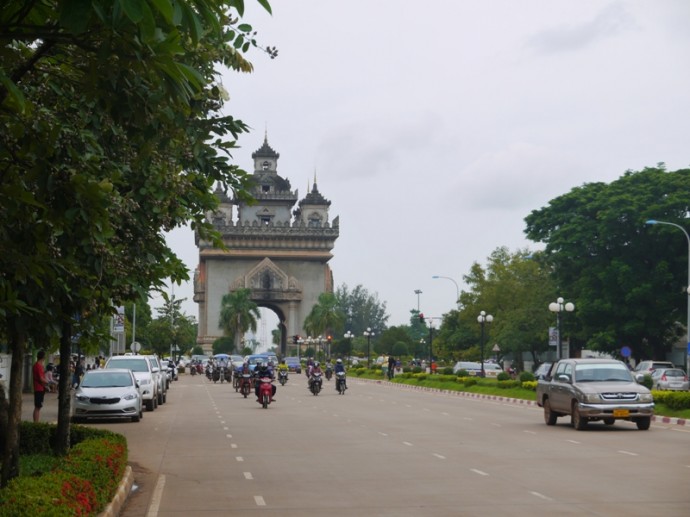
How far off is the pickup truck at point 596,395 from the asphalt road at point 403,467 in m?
0.42

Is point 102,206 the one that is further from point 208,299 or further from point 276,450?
point 208,299

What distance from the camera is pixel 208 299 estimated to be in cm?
12825

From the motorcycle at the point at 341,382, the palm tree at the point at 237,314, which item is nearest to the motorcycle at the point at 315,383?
the motorcycle at the point at 341,382

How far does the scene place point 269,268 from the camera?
127625mm

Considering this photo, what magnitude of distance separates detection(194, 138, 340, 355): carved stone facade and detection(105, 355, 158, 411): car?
287 ft

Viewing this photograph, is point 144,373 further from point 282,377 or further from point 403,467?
point 282,377

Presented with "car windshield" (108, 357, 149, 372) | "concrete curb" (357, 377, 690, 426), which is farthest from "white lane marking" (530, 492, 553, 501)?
"car windshield" (108, 357, 149, 372)

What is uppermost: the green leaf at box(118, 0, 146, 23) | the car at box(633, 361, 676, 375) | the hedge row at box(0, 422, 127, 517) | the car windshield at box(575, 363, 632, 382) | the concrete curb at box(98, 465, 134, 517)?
the green leaf at box(118, 0, 146, 23)

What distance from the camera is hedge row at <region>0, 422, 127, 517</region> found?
31.2 ft

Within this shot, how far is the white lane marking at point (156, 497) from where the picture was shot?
507 inches

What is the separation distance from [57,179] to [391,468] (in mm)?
10428

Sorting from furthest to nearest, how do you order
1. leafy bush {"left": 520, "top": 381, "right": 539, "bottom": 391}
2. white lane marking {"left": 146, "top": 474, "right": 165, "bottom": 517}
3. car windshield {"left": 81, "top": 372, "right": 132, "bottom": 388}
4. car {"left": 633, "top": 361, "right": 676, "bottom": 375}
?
car {"left": 633, "top": 361, "right": 676, "bottom": 375} < leafy bush {"left": 520, "top": 381, "right": 539, "bottom": 391} < car windshield {"left": 81, "top": 372, "right": 132, "bottom": 388} < white lane marking {"left": 146, "top": 474, "right": 165, "bottom": 517}

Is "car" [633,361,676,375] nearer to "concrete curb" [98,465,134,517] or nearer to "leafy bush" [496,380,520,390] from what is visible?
"leafy bush" [496,380,520,390]

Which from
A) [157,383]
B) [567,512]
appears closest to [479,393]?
[157,383]
